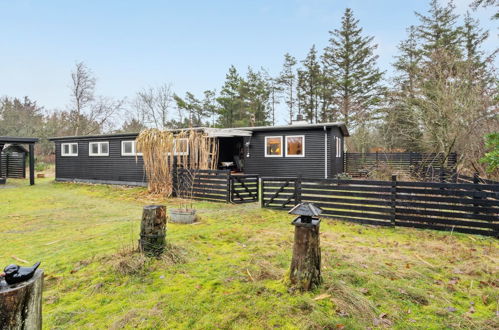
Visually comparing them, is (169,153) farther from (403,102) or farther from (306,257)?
(403,102)

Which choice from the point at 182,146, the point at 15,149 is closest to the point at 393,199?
the point at 182,146

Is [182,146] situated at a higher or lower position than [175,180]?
higher

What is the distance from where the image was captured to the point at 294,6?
16656 millimetres

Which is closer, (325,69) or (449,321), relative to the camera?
(449,321)

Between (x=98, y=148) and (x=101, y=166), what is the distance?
104 cm

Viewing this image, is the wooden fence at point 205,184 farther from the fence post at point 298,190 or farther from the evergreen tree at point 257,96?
the evergreen tree at point 257,96

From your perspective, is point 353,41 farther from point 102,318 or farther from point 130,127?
point 102,318

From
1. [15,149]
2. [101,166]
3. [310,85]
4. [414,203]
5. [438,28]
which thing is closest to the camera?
[414,203]

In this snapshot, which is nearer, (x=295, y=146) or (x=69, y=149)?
(x=295, y=146)

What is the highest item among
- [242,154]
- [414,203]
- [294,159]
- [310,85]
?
[310,85]

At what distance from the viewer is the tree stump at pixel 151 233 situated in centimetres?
376

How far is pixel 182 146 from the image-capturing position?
1070 cm

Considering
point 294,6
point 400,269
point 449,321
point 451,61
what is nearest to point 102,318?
point 449,321

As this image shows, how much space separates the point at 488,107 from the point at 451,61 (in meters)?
2.86
